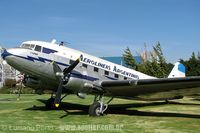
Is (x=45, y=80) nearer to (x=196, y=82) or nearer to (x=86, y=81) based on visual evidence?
(x=86, y=81)

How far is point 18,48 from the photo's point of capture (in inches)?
679

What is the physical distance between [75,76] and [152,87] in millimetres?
4266

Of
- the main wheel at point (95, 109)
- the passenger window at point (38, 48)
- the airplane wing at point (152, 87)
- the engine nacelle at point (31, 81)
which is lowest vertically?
the main wheel at point (95, 109)

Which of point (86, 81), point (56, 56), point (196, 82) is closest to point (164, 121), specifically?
point (196, 82)

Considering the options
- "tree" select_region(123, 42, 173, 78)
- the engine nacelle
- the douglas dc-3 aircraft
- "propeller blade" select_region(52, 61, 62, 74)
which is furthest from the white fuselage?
"tree" select_region(123, 42, 173, 78)

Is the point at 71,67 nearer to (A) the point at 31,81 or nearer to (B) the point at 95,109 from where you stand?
(B) the point at 95,109

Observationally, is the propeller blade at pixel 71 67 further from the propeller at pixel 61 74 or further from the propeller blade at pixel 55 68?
the propeller blade at pixel 55 68

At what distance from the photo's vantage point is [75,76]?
56.7ft

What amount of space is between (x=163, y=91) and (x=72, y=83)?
513 centimetres

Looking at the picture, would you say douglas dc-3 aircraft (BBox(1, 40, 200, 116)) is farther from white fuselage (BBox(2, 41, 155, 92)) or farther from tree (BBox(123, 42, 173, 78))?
tree (BBox(123, 42, 173, 78))

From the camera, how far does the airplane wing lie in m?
15.6

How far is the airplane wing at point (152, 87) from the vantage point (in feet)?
51.1

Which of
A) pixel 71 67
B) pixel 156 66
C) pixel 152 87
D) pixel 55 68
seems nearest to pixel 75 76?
pixel 71 67

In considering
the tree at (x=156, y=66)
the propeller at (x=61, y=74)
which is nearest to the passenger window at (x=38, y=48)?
the propeller at (x=61, y=74)
